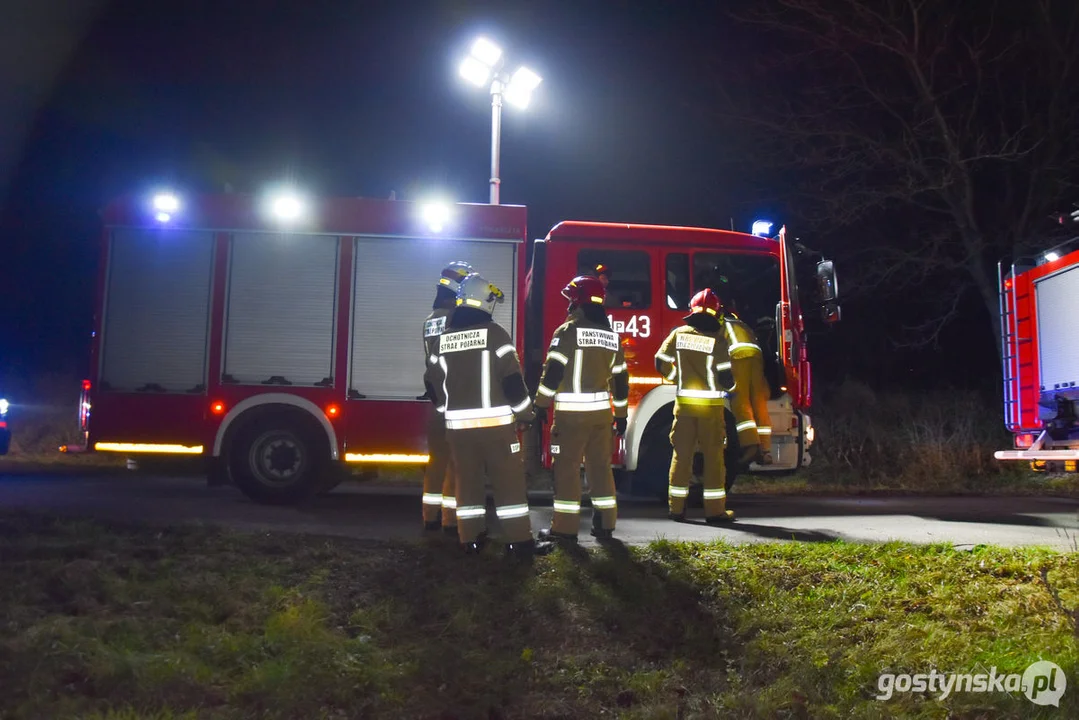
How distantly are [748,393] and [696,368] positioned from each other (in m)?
0.75

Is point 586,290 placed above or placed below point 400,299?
below

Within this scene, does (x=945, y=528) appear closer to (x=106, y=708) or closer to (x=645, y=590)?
(x=645, y=590)

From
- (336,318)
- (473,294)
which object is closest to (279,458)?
(336,318)

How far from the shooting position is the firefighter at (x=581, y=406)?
5812 mm

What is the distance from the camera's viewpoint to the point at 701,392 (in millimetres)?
6848

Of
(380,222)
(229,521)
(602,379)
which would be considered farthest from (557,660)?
(380,222)

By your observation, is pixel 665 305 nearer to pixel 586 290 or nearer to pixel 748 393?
pixel 748 393

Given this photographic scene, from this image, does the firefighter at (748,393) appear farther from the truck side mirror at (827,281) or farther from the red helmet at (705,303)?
the truck side mirror at (827,281)

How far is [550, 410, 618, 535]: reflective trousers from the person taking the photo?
5.77 m

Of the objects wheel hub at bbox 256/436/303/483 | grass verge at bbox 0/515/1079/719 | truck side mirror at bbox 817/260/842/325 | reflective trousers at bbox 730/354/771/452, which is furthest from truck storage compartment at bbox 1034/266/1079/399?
wheel hub at bbox 256/436/303/483

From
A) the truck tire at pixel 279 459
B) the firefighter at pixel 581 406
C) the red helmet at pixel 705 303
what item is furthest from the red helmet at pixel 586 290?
A: the truck tire at pixel 279 459

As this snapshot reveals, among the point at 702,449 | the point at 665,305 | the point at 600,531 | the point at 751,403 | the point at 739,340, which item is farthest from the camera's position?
the point at 665,305

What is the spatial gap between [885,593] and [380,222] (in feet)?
18.1

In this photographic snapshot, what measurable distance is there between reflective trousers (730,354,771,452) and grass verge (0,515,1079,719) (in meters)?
1.90
